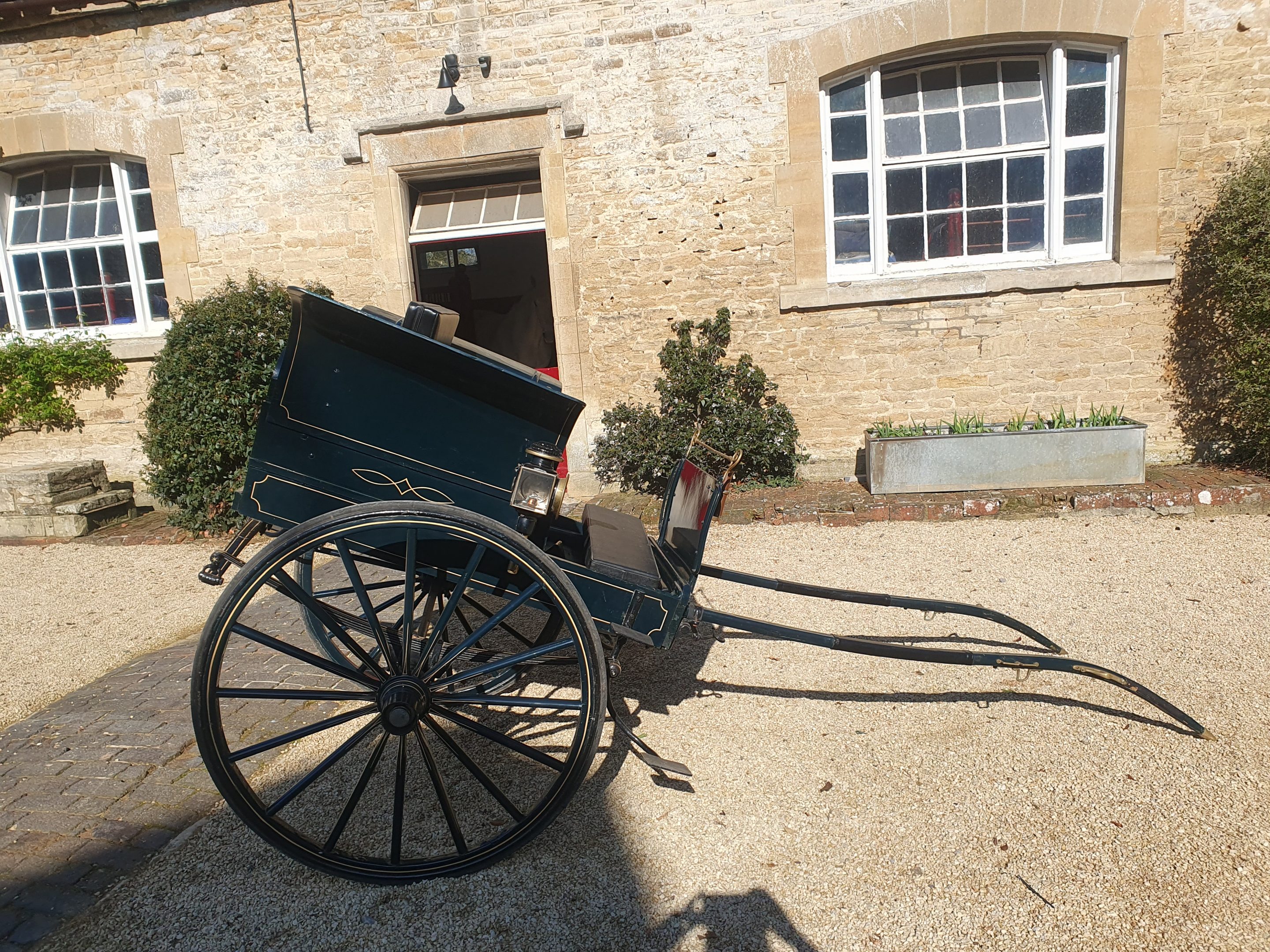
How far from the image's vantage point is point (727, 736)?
10.9 feet

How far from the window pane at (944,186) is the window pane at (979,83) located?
1.78ft

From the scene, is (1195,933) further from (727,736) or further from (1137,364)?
(1137,364)

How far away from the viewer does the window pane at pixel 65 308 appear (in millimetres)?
8500

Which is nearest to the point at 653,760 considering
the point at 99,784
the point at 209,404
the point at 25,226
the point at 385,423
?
the point at 385,423

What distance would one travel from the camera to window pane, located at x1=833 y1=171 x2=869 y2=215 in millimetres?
7207

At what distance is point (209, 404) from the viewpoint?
261 inches

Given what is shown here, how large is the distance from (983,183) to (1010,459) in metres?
2.44

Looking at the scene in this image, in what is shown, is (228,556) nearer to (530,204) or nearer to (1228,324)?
(530,204)

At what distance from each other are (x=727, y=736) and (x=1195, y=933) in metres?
1.56

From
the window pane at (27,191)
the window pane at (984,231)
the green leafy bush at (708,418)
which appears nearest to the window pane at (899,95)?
the window pane at (984,231)

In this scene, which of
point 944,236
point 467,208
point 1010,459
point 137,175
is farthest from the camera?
point 137,175

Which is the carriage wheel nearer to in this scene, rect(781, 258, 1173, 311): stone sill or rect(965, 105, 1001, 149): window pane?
rect(781, 258, 1173, 311): stone sill

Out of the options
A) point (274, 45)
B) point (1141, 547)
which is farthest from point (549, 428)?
point (274, 45)

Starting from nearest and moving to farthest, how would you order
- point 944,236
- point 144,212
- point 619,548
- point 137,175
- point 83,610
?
1. point 619,548
2. point 83,610
3. point 944,236
4. point 137,175
5. point 144,212
